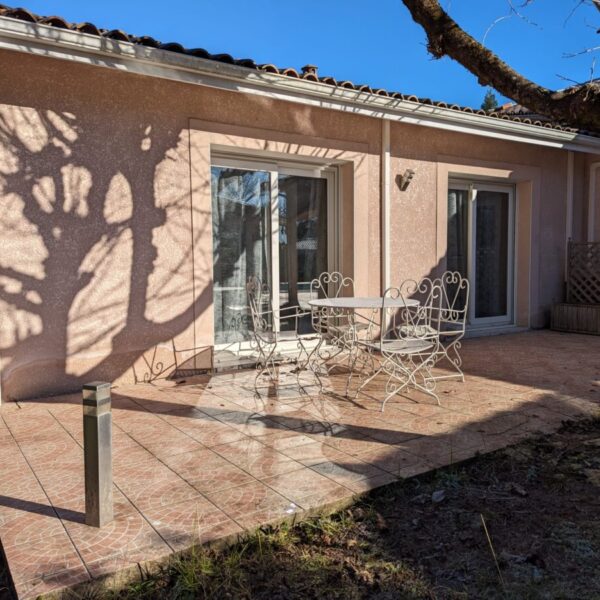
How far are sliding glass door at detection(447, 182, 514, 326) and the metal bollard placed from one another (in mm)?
6905

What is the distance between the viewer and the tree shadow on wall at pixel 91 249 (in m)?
4.79

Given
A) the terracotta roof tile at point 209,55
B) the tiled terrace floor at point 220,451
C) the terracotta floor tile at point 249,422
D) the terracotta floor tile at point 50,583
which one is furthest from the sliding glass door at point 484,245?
the terracotta floor tile at point 50,583

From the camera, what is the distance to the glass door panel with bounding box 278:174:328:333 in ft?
22.4

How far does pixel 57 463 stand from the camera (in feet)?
10.9

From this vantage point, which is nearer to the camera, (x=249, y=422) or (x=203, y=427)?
(x=203, y=427)

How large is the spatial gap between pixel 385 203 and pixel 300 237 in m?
1.32

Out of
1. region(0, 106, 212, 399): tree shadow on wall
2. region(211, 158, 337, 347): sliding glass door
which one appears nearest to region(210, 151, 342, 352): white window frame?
region(211, 158, 337, 347): sliding glass door

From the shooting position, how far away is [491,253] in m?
9.10

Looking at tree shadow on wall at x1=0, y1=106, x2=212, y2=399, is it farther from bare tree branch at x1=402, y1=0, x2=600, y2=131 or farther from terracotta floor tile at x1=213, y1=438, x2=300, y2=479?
bare tree branch at x1=402, y1=0, x2=600, y2=131

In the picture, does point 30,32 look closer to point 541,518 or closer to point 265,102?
point 265,102

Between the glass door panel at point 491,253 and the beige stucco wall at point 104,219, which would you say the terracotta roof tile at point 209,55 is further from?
the glass door panel at point 491,253

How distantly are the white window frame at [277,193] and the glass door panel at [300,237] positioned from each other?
0.07 meters

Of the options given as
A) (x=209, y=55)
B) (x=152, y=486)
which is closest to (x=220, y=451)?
(x=152, y=486)

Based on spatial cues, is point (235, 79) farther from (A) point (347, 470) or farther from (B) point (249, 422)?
(A) point (347, 470)
